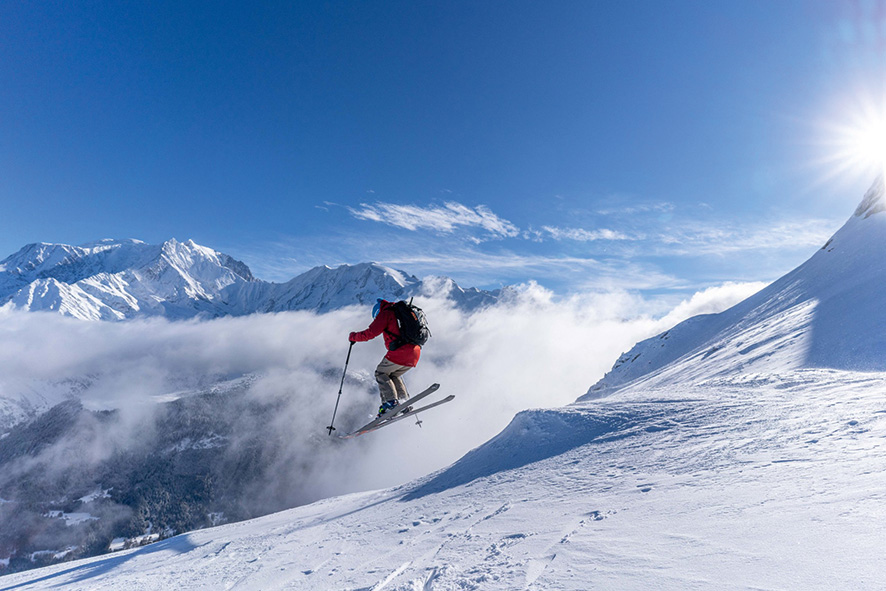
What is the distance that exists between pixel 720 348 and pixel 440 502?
28344 mm

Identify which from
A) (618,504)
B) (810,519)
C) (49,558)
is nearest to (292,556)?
(618,504)

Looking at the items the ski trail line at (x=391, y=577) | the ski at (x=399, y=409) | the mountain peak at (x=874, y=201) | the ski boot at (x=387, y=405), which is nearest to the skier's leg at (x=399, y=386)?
the ski at (x=399, y=409)

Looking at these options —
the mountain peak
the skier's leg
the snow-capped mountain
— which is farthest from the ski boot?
the mountain peak

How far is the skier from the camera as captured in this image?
11898mm

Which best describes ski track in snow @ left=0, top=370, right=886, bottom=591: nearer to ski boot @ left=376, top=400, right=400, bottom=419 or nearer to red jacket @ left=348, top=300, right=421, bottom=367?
ski boot @ left=376, top=400, right=400, bottom=419

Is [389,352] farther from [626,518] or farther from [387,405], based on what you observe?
[626,518]

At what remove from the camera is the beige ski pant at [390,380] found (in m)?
13.0

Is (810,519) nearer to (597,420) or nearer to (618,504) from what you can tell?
(618,504)

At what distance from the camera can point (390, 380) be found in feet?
44.6

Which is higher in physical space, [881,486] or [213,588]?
[881,486]

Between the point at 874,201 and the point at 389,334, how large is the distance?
6507cm

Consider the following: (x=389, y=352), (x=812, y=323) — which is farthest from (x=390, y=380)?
(x=812, y=323)

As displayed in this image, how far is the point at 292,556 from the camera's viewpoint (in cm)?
778

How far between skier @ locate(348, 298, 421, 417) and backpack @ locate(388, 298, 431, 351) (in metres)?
0.11
